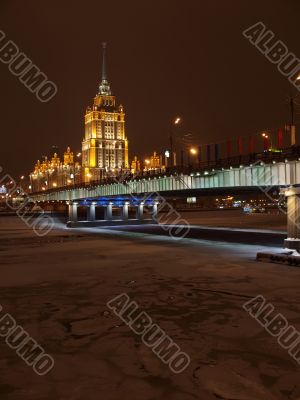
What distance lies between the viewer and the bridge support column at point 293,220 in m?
34.8

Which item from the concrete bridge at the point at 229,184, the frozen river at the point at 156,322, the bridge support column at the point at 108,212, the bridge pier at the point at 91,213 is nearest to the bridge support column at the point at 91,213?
the bridge pier at the point at 91,213

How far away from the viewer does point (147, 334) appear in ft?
49.3

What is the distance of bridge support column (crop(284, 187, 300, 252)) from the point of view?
3481 cm

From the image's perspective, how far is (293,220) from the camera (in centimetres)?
3512

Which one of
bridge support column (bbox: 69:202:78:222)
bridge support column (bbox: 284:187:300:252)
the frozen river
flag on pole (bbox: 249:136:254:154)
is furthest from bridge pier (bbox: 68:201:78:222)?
bridge support column (bbox: 284:187:300:252)

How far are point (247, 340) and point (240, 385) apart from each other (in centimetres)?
358

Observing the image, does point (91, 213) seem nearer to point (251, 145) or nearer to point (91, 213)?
point (91, 213)

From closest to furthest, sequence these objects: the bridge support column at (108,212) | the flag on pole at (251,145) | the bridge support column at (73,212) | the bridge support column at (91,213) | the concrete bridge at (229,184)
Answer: the concrete bridge at (229,184) → the flag on pole at (251,145) → the bridge support column at (73,212) → the bridge support column at (91,213) → the bridge support column at (108,212)

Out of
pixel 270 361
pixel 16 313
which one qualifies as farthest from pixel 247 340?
pixel 16 313

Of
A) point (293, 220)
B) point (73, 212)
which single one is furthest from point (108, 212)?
point (293, 220)

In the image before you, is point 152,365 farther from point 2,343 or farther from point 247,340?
point 2,343

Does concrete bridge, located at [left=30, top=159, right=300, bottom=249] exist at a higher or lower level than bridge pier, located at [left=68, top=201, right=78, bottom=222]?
higher

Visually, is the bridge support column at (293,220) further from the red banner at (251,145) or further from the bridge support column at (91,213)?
the bridge support column at (91,213)

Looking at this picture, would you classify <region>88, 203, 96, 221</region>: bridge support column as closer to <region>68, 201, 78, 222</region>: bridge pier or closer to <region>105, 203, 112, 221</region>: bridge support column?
<region>105, 203, 112, 221</region>: bridge support column
